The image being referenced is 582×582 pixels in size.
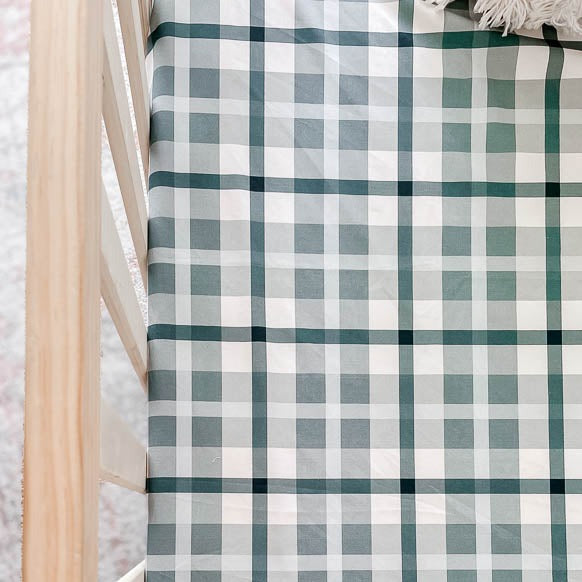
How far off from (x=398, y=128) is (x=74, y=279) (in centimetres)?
72

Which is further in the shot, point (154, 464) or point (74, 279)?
point (154, 464)

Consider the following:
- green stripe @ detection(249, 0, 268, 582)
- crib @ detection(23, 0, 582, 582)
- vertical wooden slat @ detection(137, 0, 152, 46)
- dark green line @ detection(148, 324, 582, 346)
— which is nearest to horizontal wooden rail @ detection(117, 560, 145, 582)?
crib @ detection(23, 0, 582, 582)

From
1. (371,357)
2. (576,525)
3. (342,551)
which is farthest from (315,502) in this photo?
(576,525)

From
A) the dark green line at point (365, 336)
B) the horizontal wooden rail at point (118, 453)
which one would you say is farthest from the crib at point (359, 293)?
the horizontal wooden rail at point (118, 453)

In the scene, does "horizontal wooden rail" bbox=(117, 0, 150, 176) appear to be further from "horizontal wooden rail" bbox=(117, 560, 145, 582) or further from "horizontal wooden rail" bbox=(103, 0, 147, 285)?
"horizontal wooden rail" bbox=(117, 560, 145, 582)

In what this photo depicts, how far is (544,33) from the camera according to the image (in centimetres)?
114

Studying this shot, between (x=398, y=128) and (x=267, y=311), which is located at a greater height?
(x=398, y=128)

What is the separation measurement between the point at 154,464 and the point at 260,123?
0.49 meters

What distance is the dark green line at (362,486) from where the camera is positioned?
1.06 m

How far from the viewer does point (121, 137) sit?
800mm

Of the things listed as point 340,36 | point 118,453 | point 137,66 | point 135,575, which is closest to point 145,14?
point 137,66

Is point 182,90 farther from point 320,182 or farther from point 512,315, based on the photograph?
point 512,315

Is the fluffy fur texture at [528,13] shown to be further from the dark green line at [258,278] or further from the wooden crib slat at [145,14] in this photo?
the wooden crib slat at [145,14]

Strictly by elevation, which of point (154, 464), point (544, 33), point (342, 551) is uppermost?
point (544, 33)
